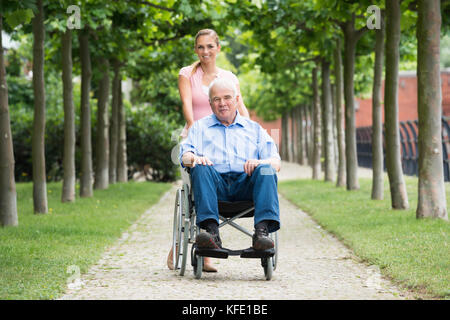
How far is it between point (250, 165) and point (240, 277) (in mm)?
1031

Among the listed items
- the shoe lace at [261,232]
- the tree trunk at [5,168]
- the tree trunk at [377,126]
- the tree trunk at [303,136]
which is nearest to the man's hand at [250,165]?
the shoe lace at [261,232]

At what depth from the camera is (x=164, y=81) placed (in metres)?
29.1

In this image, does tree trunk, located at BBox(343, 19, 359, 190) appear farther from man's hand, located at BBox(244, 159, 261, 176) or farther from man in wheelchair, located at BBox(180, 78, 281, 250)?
man's hand, located at BBox(244, 159, 261, 176)

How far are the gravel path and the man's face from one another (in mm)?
1330

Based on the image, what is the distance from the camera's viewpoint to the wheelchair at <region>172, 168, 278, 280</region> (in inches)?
240

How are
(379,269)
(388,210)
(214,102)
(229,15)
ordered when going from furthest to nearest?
1. (229,15)
2. (388,210)
3. (379,269)
4. (214,102)

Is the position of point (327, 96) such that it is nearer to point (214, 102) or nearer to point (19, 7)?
point (19, 7)

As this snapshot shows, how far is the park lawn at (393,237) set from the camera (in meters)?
6.19

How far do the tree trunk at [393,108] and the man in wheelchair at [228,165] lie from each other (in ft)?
19.6

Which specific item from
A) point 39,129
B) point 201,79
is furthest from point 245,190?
point 39,129

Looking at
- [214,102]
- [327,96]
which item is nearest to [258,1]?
[327,96]

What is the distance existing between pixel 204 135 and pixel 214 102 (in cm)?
28

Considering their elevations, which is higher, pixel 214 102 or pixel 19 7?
pixel 19 7

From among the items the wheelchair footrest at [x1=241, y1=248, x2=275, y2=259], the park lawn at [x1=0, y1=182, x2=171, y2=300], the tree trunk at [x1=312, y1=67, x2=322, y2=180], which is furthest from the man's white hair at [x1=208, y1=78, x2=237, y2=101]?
the tree trunk at [x1=312, y1=67, x2=322, y2=180]
